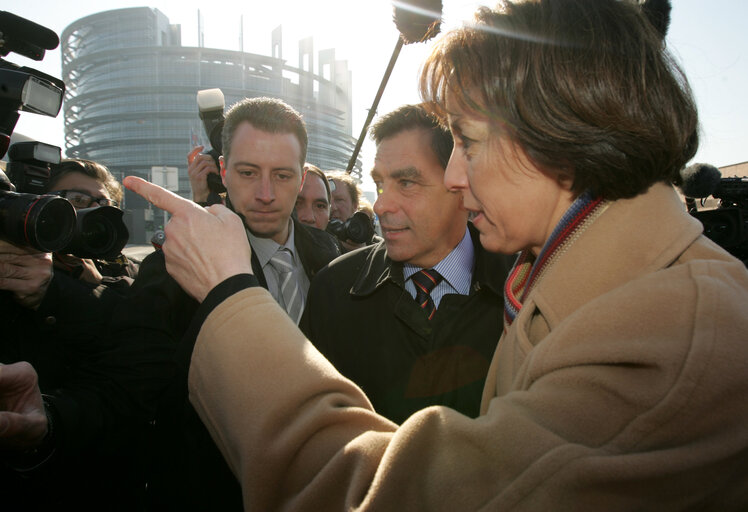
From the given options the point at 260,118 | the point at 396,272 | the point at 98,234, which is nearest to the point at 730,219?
the point at 396,272

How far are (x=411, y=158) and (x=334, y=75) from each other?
271 ft

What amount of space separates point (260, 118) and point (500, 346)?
2.01m

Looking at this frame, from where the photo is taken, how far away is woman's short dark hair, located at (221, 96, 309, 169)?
2531 millimetres

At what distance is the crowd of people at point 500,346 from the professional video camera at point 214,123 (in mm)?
1008

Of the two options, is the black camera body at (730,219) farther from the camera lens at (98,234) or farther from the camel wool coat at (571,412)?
Answer: the camera lens at (98,234)

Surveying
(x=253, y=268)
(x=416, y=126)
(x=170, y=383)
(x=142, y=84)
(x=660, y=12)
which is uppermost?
(x=142, y=84)

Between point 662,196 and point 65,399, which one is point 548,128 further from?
point 65,399

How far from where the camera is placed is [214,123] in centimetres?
273

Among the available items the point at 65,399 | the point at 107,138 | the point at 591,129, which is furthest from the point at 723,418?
the point at 107,138

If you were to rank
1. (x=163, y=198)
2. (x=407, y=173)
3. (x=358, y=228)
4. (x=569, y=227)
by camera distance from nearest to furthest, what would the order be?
(x=569, y=227)
(x=163, y=198)
(x=407, y=173)
(x=358, y=228)

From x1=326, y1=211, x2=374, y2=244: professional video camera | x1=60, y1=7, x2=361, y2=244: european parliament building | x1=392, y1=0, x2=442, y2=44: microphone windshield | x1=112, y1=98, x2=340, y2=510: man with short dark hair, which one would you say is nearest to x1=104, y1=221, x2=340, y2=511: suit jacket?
x1=112, y1=98, x2=340, y2=510: man with short dark hair

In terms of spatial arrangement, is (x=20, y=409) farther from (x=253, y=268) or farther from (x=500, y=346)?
(x=500, y=346)

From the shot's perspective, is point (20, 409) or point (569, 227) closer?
point (569, 227)

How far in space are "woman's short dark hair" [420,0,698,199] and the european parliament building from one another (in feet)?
232
